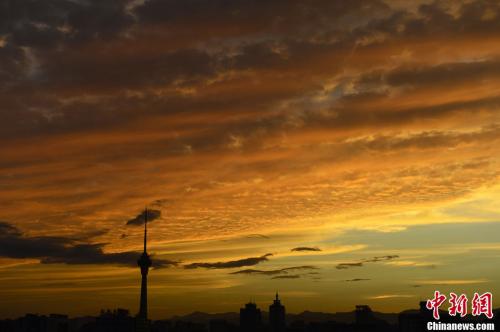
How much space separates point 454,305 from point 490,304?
954 centimetres

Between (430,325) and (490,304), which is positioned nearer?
(490,304)

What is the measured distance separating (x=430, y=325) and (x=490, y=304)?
195 ft

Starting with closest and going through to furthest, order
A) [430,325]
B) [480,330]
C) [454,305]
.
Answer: [454,305]
[480,330]
[430,325]

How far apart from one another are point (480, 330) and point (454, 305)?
2875 cm

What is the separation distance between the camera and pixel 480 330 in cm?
16012

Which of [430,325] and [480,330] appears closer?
[480,330]

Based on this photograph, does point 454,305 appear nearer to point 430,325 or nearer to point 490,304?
point 490,304

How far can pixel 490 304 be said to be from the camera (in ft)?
462

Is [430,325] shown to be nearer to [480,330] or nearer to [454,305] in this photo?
[480,330]

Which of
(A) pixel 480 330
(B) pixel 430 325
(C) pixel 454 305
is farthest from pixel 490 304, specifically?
(B) pixel 430 325

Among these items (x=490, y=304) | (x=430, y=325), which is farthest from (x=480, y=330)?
(x=430, y=325)

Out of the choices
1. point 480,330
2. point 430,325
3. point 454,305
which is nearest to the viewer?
point 454,305

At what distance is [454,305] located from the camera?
448 feet

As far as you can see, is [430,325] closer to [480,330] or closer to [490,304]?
[480,330]
